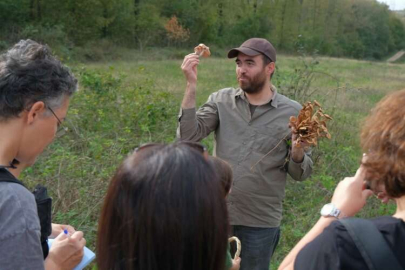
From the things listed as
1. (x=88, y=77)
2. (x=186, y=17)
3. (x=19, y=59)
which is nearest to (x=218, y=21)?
(x=186, y=17)

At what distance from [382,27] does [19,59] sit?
64.9 metres

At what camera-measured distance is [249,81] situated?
3.47 metres

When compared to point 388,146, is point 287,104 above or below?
below

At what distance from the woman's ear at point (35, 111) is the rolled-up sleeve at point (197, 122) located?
5.59 feet

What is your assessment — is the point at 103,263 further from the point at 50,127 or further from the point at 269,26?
the point at 269,26

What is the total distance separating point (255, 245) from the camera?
3.42 meters

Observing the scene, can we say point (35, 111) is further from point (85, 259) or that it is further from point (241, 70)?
point (241, 70)

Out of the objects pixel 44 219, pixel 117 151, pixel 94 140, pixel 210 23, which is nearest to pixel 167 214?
pixel 44 219

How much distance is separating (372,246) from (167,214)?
57cm

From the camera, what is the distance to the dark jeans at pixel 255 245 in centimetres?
342

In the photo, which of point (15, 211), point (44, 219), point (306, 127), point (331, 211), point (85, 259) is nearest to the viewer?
point (15, 211)

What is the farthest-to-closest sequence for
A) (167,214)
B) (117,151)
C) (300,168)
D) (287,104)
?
(117,151) → (287,104) → (300,168) → (167,214)

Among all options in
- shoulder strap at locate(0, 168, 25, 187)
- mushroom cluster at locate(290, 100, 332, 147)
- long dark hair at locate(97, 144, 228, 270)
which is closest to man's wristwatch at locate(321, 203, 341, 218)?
long dark hair at locate(97, 144, 228, 270)

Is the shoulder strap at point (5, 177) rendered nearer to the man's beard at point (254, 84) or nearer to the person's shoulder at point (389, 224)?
the person's shoulder at point (389, 224)
